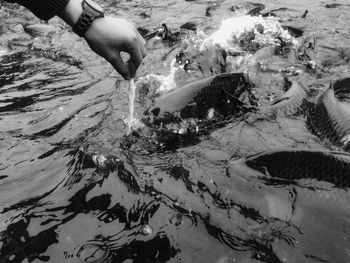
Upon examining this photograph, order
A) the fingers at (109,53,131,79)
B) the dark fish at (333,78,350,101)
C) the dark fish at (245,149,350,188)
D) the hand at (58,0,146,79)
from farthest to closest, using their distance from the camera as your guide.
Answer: the dark fish at (333,78,350,101)
the dark fish at (245,149,350,188)
the fingers at (109,53,131,79)
the hand at (58,0,146,79)

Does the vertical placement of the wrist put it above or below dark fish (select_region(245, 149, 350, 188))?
above

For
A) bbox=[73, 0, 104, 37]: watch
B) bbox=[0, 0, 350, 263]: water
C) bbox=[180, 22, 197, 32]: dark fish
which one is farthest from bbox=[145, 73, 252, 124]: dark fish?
bbox=[180, 22, 197, 32]: dark fish

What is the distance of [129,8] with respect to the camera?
937 cm

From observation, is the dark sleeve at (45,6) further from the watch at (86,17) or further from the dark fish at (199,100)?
the dark fish at (199,100)

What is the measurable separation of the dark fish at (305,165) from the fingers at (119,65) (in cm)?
130

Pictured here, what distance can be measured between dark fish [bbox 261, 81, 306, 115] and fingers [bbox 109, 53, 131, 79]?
223 centimetres

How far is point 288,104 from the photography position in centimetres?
444

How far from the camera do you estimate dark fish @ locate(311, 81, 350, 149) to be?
379cm

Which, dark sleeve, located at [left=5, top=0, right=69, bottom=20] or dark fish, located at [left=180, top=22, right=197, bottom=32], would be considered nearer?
dark sleeve, located at [left=5, top=0, right=69, bottom=20]

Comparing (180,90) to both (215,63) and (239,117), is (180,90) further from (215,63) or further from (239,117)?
(215,63)

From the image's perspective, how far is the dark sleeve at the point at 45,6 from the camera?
7.57ft

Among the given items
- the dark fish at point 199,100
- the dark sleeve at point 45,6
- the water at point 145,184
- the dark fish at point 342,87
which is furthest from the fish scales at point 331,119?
the dark sleeve at point 45,6

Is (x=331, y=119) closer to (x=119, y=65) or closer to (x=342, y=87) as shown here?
(x=342, y=87)

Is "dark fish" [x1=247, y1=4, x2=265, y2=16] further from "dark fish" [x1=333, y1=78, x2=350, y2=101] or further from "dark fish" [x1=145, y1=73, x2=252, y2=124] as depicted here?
"dark fish" [x1=145, y1=73, x2=252, y2=124]
